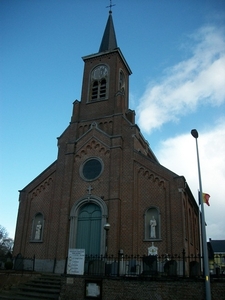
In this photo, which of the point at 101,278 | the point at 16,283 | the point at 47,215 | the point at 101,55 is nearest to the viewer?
the point at 101,278

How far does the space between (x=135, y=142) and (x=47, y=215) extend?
28.7 ft

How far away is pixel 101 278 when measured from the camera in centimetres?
1229

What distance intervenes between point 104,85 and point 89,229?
1281cm

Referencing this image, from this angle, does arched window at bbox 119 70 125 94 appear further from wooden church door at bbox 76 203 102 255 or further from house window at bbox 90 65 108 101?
wooden church door at bbox 76 203 102 255

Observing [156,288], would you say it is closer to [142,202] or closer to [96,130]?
[142,202]

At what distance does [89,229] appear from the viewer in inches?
803

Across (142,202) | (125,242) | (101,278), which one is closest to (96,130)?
(142,202)

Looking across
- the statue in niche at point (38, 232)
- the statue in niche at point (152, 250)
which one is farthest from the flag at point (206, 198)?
the statue in niche at point (38, 232)

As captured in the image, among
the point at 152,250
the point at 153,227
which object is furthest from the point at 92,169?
the point at 152,250

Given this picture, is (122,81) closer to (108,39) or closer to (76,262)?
(108,39)

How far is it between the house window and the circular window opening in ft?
20.2

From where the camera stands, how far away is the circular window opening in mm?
21772

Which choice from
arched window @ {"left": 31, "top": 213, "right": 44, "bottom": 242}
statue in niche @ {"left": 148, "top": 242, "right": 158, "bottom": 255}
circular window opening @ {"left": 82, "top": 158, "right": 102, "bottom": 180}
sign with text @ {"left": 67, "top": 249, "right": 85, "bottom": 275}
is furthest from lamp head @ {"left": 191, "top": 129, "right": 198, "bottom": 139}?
arched window @ {"left": 31, "top": 213, "right": 44, "bottom": 242}

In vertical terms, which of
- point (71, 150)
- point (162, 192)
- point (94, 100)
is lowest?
point (162, 192)
